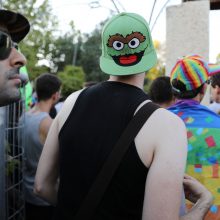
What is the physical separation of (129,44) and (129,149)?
0.46 metres

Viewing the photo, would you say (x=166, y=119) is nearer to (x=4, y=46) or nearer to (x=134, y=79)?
(x=134, y=79)

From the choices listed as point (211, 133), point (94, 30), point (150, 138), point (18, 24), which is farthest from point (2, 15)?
point (94, 30)

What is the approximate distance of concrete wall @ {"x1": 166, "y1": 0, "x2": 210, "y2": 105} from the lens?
566cm

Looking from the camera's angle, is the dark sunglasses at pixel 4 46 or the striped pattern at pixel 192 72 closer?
the dark sunglasses at pixel 4 46

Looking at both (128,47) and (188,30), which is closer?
(128,47)

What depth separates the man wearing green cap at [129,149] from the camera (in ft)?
4.43

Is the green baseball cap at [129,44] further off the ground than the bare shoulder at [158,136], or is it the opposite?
the green baseball cap at [129,44]

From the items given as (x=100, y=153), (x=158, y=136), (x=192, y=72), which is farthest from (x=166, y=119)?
(x=192, y=72)

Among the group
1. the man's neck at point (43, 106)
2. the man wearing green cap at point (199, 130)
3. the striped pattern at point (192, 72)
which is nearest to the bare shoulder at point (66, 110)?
the man wearing green cap at point (199, 130)

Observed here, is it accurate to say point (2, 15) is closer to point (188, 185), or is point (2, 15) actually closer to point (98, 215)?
point (98, 215)

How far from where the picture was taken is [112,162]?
1.43 meters

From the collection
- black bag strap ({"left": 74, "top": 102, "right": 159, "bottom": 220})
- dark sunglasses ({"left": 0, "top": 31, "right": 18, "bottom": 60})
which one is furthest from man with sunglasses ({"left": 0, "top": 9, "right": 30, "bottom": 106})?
black bag strap ({"left": 74, "top": 102, "right": 159, "bottom": 220})

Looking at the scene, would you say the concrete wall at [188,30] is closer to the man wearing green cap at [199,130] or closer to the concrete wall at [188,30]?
the concrete wall at [188,30]

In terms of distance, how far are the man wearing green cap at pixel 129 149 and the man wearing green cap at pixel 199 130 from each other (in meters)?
0.68
